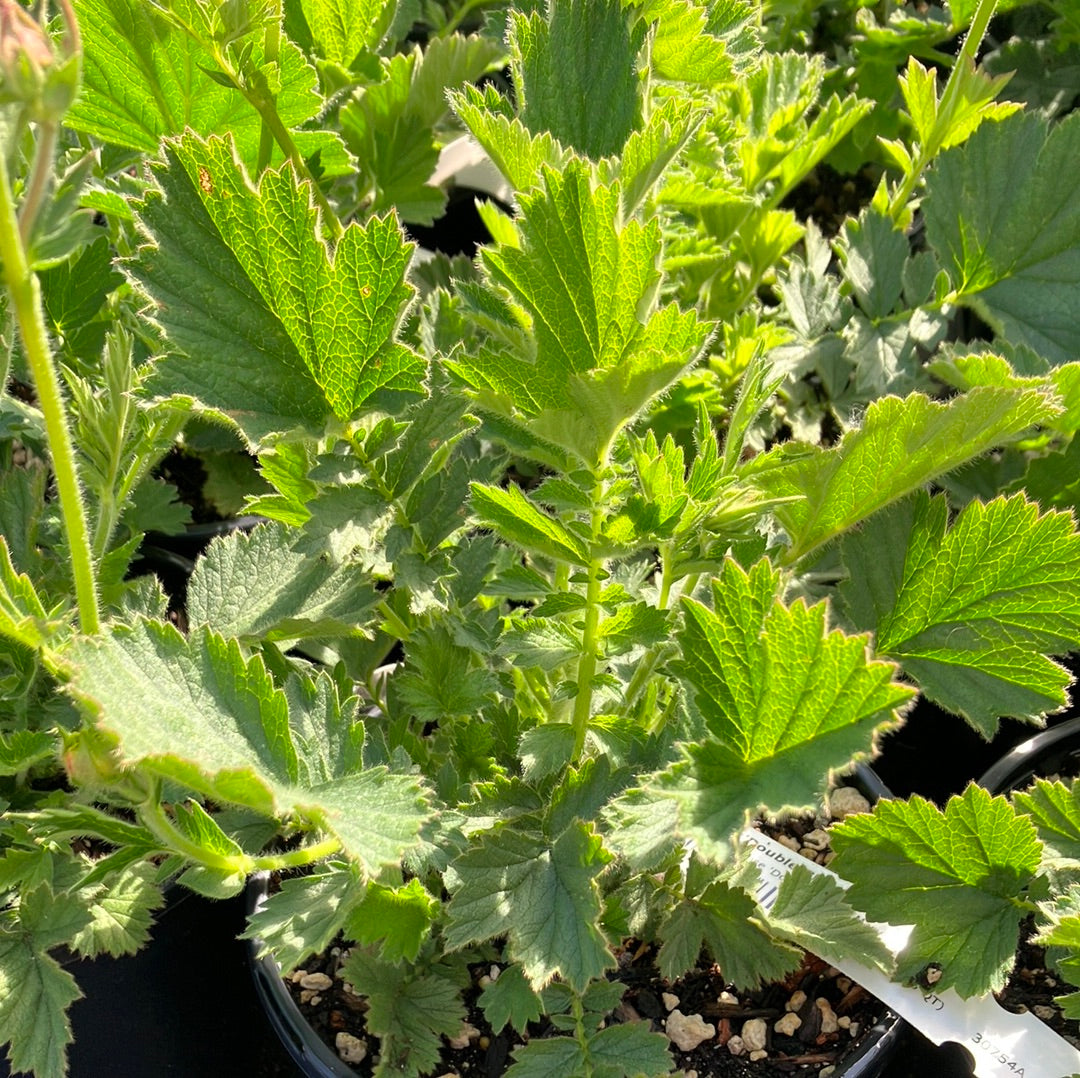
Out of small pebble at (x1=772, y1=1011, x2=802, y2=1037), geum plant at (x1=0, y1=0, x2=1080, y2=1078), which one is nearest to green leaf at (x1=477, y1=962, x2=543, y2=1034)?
geum plant at (x1=0, y1=0, x2=1080, y2=1078)

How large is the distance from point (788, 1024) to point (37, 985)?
53 centimetres

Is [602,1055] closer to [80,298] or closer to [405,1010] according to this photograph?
[405,1010]

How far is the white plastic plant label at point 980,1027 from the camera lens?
83 cm

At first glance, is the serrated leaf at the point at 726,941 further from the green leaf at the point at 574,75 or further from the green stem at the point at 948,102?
the green stem at the point at 948,102

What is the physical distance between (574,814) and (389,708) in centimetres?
24

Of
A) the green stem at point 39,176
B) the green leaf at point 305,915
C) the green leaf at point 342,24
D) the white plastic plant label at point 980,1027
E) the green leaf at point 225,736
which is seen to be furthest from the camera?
the green leaf at point 342,24

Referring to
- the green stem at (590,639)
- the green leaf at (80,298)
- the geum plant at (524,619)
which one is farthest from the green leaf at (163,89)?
the green stem at (590,639)

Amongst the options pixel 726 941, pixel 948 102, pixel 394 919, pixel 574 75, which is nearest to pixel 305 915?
pixel 394 919

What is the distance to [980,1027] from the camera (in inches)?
33.7

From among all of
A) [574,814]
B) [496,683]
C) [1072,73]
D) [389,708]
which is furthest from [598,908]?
[1072,73]

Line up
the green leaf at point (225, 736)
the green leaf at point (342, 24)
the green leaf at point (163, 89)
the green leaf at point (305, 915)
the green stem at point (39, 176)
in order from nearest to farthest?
the green stem at point (39, 176) < the green leaf at point (225, 736) < the green leaf at point (305, 915) < the green leaf at point (163, 89) < the green leaf at point (342, 24)

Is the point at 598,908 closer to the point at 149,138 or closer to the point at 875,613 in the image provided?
the point at 875,613

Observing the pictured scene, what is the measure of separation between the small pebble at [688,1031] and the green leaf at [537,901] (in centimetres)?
21

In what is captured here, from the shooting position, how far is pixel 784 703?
0.67m
